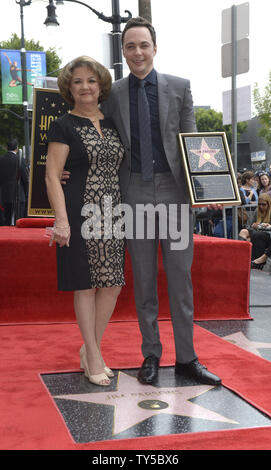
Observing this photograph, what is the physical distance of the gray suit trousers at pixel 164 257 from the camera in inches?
135

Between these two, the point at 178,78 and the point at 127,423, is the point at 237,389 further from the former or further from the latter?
the point at 178,78

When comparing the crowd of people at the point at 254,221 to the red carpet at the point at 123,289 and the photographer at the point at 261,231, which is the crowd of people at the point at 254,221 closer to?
the photographer at the point at 261,231

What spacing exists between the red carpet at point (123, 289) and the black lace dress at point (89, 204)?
67.9 inches

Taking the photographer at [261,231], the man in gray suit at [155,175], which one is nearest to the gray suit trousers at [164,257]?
the man in gray suit at [155,175]

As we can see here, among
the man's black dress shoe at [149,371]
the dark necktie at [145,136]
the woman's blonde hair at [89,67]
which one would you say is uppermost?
the woman's blonde hair at [89,67]

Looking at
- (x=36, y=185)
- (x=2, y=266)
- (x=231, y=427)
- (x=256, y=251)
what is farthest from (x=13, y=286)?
(x=256, y=251)

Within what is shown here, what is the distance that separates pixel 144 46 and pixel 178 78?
0.95 ft

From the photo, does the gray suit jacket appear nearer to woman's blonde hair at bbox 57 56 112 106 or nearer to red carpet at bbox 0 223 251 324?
woman's blonde hair at bbox 57 56 112 106

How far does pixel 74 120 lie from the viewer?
3359 mm

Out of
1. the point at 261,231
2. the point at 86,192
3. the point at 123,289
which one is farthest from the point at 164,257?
the point at 261,231

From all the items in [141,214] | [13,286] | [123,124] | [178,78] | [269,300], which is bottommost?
[269,300]

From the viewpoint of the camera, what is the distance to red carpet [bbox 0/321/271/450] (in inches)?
99.4

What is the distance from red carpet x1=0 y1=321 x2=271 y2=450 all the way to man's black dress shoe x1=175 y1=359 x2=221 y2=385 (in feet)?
0.30

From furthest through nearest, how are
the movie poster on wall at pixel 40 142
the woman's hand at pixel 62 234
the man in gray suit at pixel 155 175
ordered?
the movie poster on wall at pixel 40 142 → the man in gray suit at pixel 155 175 → the woman's hand at pixel 62 234
